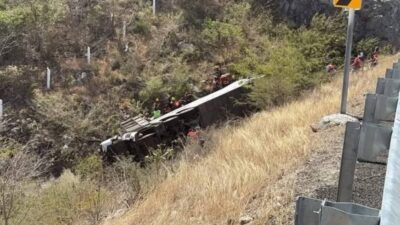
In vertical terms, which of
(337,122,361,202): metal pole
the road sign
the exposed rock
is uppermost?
the road sign

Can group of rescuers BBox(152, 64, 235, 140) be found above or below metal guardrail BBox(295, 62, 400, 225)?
below

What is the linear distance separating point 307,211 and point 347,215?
289mm

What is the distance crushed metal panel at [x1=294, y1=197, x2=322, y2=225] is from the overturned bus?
10724mm

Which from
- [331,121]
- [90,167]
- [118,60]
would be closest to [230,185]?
Answer: [331,121]

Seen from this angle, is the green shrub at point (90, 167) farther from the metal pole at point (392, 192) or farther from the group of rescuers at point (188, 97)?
the metal pole at point (392, 192)

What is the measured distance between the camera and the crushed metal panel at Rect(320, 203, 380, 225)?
1.78 meters

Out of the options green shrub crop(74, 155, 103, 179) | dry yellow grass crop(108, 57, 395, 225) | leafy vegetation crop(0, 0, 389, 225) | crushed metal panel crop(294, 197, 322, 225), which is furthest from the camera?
leafy vegetation crop(0, 0, 389, 225)

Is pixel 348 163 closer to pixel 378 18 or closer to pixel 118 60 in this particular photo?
pixel 118 60

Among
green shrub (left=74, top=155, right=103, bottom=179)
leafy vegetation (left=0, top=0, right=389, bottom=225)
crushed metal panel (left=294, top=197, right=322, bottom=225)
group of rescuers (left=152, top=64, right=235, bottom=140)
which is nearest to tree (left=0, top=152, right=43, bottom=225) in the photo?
leafy vegetation (left=0, top=0, right=389, bottom=225)

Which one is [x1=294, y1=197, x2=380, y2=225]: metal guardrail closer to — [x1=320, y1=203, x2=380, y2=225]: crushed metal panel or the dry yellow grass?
[x1=320, y1=203, x2=380, y2=225]: crushed metal panel

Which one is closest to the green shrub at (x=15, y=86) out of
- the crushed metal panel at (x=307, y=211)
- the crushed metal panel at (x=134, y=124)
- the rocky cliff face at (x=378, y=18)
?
the crushed metal panel at (x=134, y=124)

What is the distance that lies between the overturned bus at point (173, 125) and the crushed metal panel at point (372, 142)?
9.96 m

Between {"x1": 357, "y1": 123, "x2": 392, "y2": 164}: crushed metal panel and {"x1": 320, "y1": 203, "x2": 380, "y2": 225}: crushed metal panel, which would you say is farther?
{"x1": 357, "y1": 123, "x2": 392, "y2": 164}: crushed metal panel

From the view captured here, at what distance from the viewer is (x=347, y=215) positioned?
1.79 meters
